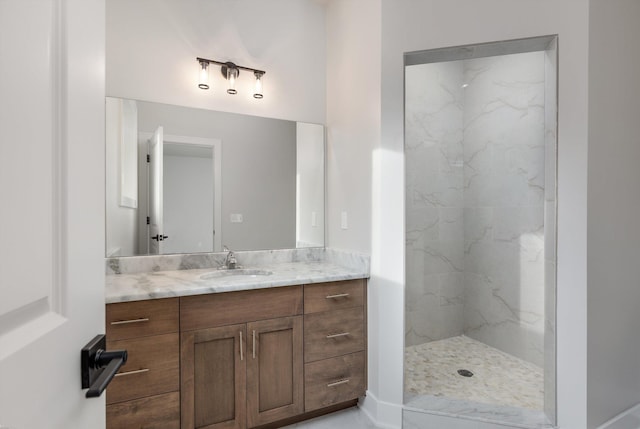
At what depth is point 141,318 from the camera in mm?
1582

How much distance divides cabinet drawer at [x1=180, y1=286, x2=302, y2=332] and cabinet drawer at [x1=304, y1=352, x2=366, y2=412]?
1.31 feet

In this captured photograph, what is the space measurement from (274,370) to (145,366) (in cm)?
68

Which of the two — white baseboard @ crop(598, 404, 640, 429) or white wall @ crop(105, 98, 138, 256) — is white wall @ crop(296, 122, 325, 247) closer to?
white wall @ crop(105, 98, 138, 256)

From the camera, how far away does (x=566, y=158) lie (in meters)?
1.74

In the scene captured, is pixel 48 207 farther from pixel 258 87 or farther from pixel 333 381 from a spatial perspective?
pixel 258 87

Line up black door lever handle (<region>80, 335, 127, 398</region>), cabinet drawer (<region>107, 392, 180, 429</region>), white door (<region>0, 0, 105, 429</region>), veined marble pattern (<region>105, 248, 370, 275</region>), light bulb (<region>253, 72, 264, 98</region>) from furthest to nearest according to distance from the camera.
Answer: light bulb (<region>253, 72, 264, 98</region>) < veined marble pattern (<region>105, 248, 370, 275</region>) < cabinet drawer (<region>107, 392, 180, 429</region>) < black door lever handle (<region>80, 335, 127, 398</region>) < white door (<region>0, 0, 105, 429</region>)

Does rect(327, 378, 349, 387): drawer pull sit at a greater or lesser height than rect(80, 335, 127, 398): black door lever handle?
lesser

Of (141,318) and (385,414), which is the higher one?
(141,318)

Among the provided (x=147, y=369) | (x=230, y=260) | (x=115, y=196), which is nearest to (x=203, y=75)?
(x=115, y=196)

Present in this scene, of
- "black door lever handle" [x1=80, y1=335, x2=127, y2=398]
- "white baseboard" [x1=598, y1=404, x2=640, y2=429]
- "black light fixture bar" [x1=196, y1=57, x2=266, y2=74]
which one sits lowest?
"white baseboard" [x1=598, y1=404, x2=640, y2=429]

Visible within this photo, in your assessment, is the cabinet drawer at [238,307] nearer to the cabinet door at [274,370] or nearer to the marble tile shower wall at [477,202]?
the cabinet door at [274,370]

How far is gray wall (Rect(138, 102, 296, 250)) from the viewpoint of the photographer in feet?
7.66

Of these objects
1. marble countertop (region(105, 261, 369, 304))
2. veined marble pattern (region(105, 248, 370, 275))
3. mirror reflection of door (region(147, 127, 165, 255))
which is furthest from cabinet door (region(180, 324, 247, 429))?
mirror reflection of door (region(147, 127, 165, 255))

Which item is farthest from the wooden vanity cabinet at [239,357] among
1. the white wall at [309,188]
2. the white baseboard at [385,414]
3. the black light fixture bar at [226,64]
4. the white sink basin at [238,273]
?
the black light fixture bar at [226,64]
